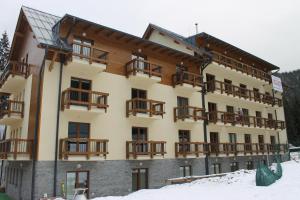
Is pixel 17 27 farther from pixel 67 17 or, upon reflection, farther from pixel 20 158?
pixel 20 158

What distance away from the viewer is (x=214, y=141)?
28578 mm

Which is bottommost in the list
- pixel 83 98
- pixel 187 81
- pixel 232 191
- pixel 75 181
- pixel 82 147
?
pixel 232 191

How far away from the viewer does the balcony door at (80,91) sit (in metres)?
18.7

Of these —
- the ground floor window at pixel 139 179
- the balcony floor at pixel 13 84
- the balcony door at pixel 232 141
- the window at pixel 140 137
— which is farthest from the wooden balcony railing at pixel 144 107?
the balcony door at pixel 232 141

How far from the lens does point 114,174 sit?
19969 millimetres

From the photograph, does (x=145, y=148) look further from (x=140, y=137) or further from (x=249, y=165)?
(x=249, y=165)

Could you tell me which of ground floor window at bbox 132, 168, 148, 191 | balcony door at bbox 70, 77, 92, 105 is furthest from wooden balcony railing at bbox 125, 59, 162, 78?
ground floor window at bbox 132, 168, 148, 191

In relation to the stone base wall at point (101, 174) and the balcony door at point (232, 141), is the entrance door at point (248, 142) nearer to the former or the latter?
the balcony door at point (232, 141)

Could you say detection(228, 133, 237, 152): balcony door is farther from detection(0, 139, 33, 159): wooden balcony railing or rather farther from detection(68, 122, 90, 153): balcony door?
detection(0, 139, 33, 159): wooden balcony railing

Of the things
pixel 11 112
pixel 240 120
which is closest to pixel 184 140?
pixel 240 120

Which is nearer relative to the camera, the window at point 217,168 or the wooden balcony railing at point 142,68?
the wooden balcony railing at point 142,68

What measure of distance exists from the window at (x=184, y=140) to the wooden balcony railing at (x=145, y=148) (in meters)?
1.82

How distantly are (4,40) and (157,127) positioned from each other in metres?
39.2

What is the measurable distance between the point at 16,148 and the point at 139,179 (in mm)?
8666
